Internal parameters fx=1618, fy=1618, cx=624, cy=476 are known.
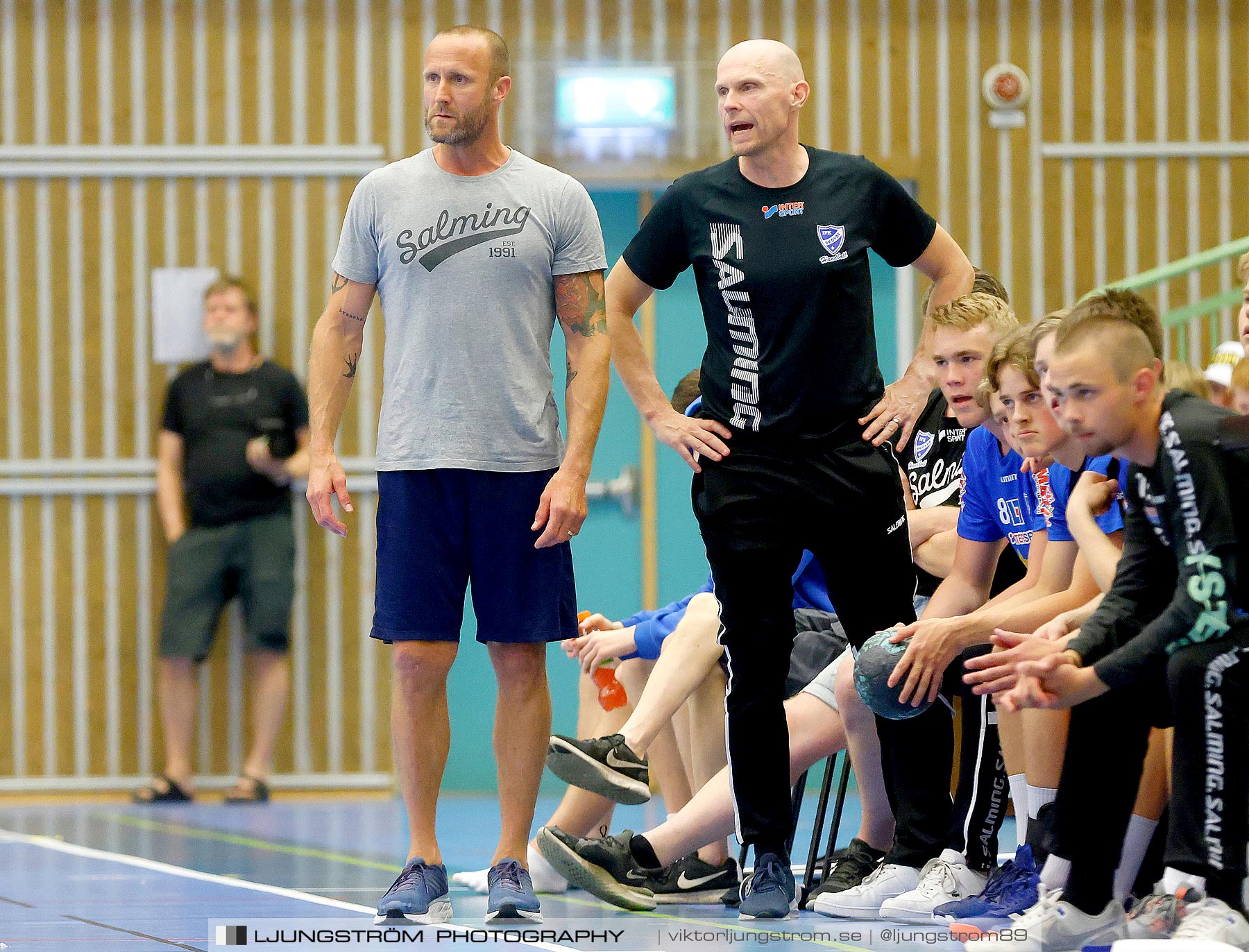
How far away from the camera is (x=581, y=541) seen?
279 inches

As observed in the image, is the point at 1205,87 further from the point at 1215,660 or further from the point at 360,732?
the point at 1215,660

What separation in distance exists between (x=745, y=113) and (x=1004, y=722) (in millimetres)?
1404

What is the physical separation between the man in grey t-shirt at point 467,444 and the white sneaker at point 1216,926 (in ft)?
4.37

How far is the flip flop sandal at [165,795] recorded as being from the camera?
22.0 ft

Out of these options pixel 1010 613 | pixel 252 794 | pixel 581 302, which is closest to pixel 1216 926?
pixel 1010 613

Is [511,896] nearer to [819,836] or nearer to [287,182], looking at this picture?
[819,836]

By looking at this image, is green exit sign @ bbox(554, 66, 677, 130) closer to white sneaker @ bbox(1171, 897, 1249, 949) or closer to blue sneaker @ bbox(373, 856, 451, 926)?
blue sneaker @ bbox(373, 856, 451, 926)

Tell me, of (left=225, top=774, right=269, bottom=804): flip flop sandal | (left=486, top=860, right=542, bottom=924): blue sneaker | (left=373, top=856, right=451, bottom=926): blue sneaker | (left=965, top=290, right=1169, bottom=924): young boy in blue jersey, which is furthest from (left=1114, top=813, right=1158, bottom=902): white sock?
(left=225, top=774, right=269, bottom=804): flip flop sandal

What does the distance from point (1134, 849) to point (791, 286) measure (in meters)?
1.32

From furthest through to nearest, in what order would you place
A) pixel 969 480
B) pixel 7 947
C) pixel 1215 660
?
pixel 969 480
pixel 7 947
pixel 1215 660

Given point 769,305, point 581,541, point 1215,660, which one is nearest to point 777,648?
point 769,305

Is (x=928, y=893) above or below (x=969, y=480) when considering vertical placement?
below

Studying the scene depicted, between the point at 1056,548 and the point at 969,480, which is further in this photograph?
the point at 969,480

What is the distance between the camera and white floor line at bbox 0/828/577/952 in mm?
3189
